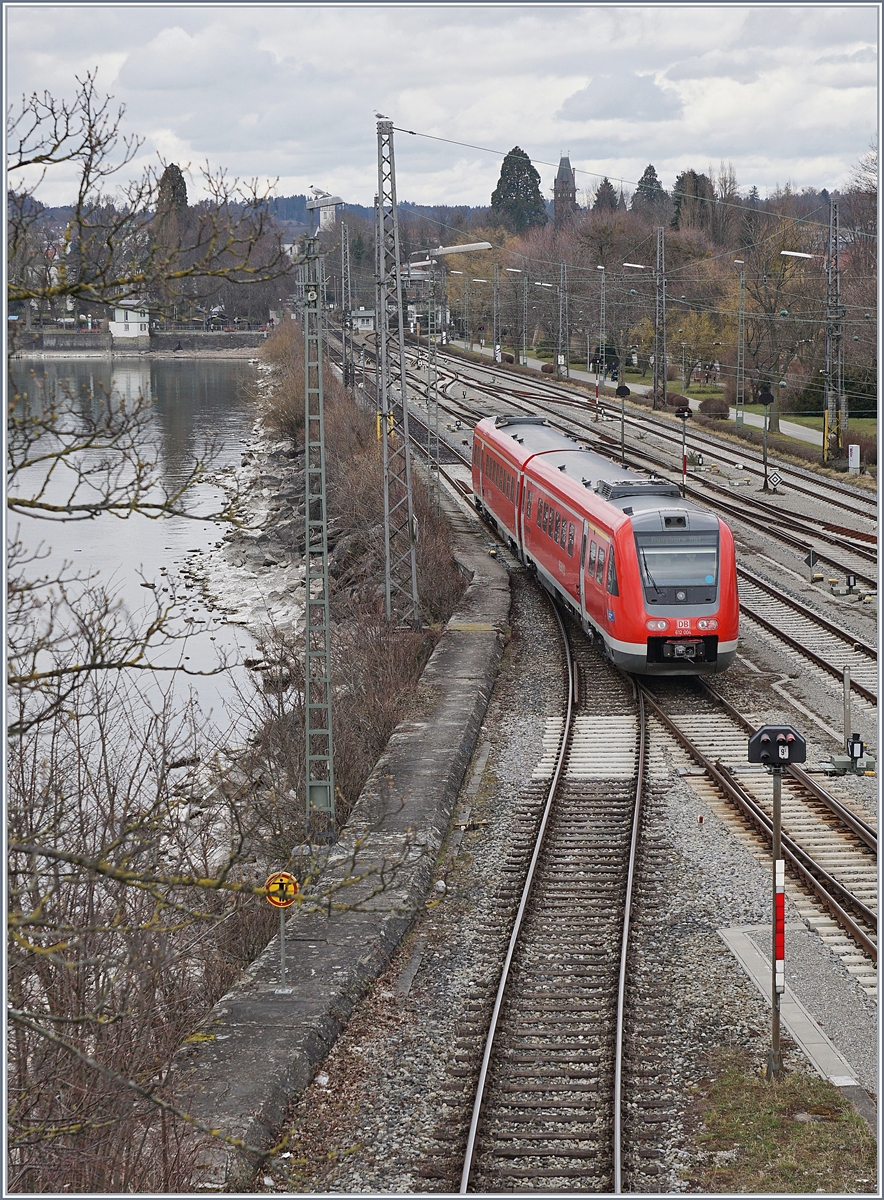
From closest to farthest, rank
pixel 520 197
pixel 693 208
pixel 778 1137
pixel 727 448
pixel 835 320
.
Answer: pixel 778 1137 → pixel 835 320 → pixel 727 448 → pixel 693 208 → pixel 520 197

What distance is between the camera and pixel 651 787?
700 inches

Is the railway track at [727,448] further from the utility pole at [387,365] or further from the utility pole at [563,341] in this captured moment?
the utility pole at [387,365]

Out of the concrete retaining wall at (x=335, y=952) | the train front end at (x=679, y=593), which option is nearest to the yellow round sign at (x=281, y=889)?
the concrete retaining wall at (x=335, y=952)

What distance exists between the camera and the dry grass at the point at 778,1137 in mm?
9328

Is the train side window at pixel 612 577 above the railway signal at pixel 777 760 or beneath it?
above

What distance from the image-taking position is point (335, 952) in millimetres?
13250

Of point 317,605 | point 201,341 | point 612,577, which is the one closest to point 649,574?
point 612,577

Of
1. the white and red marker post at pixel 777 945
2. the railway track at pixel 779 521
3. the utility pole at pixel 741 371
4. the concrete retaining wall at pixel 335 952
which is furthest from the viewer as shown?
the utility pole at pixel 741 371

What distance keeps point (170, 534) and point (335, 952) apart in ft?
132

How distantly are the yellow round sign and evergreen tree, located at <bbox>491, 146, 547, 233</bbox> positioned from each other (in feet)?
501

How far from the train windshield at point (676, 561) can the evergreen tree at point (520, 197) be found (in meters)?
142

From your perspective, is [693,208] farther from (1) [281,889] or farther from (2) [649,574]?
(1) [281,889]

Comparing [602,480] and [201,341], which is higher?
[201,341]

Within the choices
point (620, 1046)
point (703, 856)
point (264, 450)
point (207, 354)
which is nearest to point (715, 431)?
point (264, 450)
